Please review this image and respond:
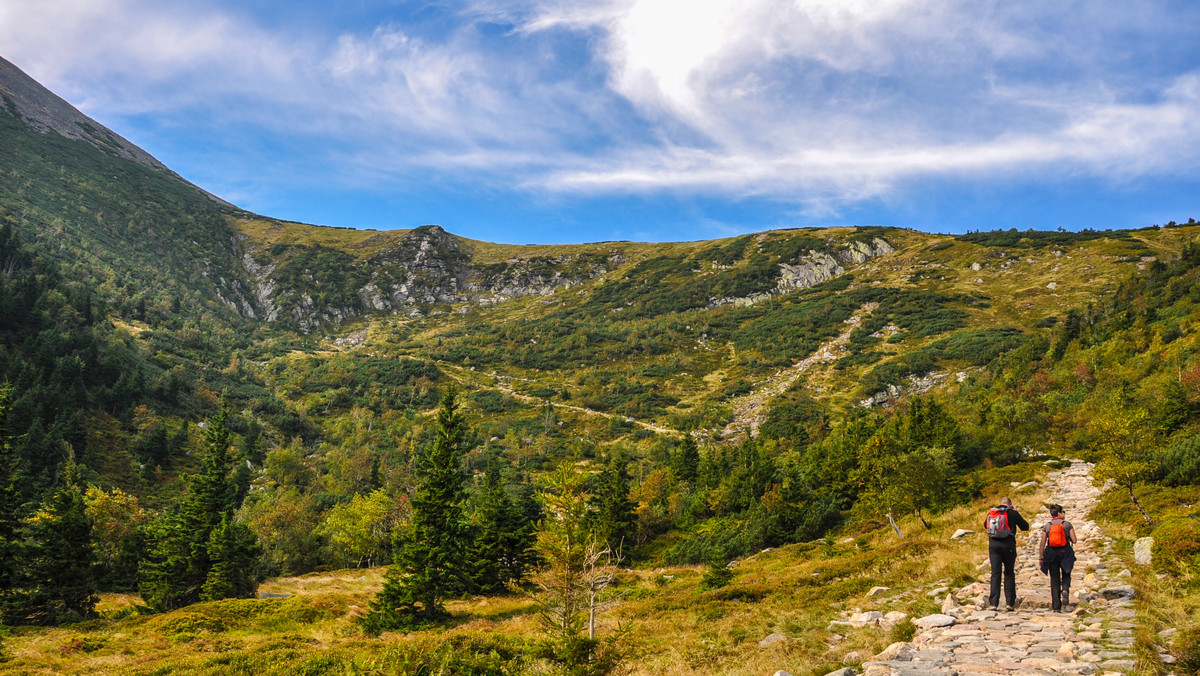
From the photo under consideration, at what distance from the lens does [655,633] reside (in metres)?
17.3

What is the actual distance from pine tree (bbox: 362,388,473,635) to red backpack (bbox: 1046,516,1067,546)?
89.3 feet

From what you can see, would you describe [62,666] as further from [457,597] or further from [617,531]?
[617,531]

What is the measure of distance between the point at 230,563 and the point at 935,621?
42667mm

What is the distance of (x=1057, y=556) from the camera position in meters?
11.4

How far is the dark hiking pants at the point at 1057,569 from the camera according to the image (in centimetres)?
1129

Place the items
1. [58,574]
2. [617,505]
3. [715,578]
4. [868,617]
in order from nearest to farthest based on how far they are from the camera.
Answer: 1. [868,617]
2. [715,578]
3. [58,574]
4. [617,505]

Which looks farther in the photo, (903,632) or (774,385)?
(774,385)

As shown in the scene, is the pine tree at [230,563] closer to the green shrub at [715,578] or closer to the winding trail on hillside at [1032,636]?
the green shrub at [715,578]

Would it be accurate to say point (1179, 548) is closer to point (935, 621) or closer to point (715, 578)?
point (935, 621)

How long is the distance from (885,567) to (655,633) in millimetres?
10829

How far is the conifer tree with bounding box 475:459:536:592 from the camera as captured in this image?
120ft

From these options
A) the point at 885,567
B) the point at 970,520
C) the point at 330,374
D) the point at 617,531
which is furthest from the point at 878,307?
the point at 330,374

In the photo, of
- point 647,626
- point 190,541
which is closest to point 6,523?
point 190,541

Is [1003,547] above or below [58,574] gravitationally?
above
